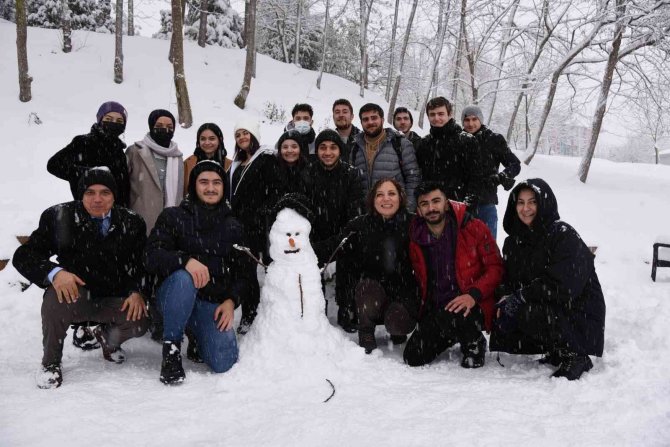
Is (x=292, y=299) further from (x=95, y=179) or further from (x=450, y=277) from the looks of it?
(x=95, y=179)

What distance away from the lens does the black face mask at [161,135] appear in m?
4.15

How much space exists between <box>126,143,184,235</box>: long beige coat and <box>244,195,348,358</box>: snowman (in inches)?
51.8

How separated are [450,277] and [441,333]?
0.44m

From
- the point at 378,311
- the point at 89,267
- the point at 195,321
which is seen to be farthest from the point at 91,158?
the point at 378,311

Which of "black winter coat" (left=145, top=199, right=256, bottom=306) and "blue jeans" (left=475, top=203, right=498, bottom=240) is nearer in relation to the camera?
"black winter coat" (left=145, top=199, right=256, bottom=306)

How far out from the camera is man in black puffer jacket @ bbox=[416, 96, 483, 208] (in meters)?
4.36

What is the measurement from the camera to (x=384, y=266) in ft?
12.5

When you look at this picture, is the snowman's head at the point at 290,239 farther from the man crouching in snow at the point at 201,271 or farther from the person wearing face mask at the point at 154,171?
the person wearing face mask at the point at 154,171

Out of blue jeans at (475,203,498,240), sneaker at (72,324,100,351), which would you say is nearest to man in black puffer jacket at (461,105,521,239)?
blue jeans at (475,203,498,240)

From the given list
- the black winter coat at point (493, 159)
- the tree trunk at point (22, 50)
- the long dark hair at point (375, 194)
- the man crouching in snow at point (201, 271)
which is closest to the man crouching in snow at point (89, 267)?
the man crouching in snow at point (201, 271)

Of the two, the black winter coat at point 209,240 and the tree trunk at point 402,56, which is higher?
the tree trunk at point 402,56

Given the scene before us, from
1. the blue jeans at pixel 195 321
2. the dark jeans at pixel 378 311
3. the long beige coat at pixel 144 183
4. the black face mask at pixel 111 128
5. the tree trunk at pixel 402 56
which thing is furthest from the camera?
the tree trunk at pixel 402 56

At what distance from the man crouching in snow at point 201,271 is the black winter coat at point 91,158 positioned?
0.83m

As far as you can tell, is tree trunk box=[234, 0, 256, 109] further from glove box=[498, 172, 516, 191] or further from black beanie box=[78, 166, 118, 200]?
black beanie box=[78, 166, 118, 200]
